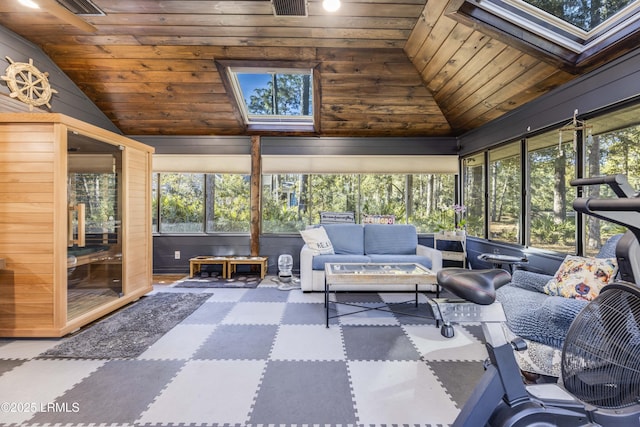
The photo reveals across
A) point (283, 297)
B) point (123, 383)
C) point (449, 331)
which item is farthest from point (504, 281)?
point (283, 297)

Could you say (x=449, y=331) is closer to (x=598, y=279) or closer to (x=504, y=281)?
(x=504, y=281)

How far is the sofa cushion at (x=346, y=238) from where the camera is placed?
4.41 m

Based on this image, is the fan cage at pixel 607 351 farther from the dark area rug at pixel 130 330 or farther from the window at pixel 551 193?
the dark area rug at pixel 130 330

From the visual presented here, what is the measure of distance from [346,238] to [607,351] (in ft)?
11.5

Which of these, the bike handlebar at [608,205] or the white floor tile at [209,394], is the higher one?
the bike handlebar at [608,205]

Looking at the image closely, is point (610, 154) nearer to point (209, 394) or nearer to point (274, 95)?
point (209, 394)

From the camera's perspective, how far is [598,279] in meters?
2.12

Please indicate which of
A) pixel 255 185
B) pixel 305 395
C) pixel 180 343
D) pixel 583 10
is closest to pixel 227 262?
pixel 255 185

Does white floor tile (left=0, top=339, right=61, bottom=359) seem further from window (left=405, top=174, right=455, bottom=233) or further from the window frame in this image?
window (left=405, top=174, right=455, bottom=233)

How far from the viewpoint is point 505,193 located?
4.00 m

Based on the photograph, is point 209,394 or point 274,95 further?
point 274,95

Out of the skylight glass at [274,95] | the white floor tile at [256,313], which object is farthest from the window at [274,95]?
the white floor tile at [256,313]

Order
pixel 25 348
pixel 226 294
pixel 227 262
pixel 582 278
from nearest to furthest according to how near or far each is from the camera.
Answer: pixel 582 278 → pixel 25 348 → pixel 226 294 → pixel 227 262

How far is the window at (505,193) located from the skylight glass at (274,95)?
111 inches
